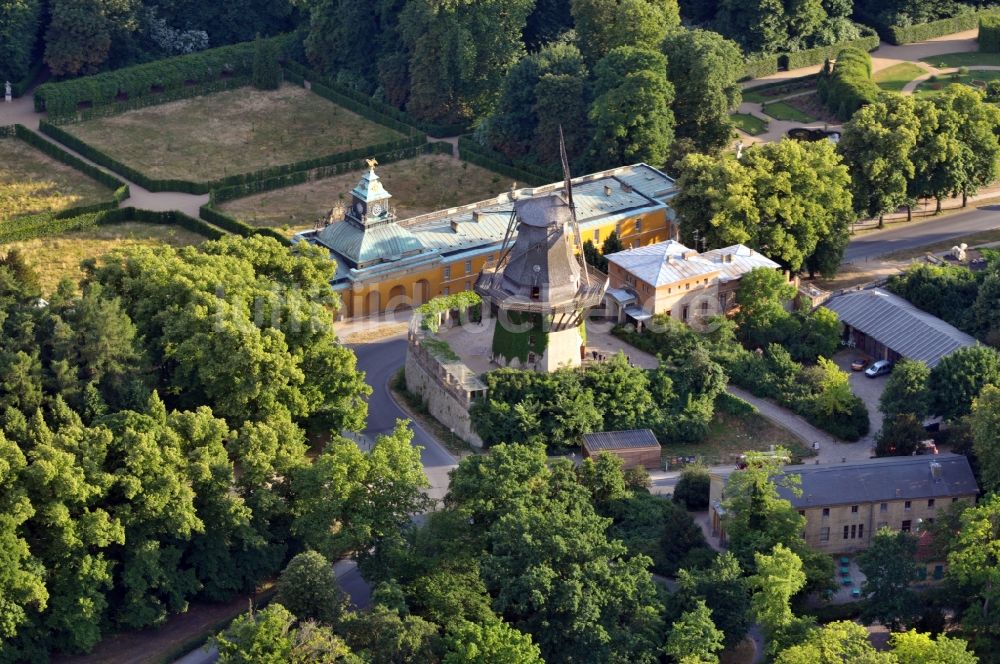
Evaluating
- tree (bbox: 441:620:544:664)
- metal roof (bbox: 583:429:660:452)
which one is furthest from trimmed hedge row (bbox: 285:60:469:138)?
tree (bbox: 441:620:544:664)

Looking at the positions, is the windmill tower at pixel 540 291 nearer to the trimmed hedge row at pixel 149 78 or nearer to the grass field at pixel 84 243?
the grass field at pixel 84 243

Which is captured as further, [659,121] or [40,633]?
[659,121]

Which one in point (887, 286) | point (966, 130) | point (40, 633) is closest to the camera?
point (40, 633)

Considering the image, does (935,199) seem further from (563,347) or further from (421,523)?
(421,523)

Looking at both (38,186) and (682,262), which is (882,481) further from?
(38,186)

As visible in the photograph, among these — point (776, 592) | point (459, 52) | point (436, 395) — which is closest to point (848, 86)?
point (459, 52)

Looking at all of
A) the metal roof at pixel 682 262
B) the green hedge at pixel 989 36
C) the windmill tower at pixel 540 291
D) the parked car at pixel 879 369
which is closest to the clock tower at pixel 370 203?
the windmill tower at pixel 540 291

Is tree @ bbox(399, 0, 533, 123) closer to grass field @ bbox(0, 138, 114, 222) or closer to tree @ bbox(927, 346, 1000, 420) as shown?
grass field @ bbox(0, 138, 114, 222)

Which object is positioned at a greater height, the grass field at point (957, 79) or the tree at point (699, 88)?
the tree at point (699, 88)

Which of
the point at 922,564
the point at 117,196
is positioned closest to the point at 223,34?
the point at 117,196
